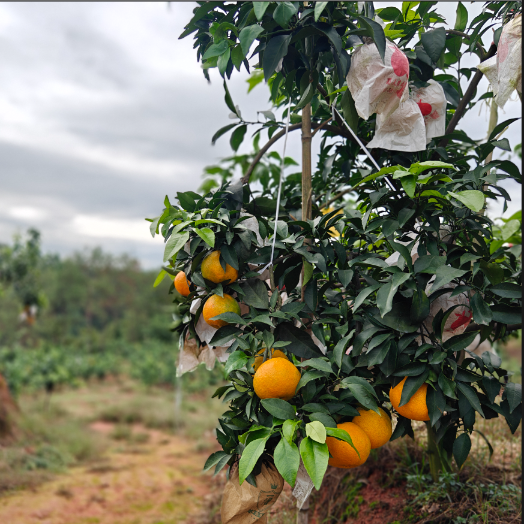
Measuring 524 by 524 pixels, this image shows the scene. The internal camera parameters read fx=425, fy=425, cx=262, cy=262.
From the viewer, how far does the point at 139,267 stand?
20688 millimetres

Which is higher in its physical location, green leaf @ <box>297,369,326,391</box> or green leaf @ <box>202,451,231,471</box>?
green leaf @ <box>297,369,326,391</box>

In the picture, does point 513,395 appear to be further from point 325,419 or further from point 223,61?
point 223,61

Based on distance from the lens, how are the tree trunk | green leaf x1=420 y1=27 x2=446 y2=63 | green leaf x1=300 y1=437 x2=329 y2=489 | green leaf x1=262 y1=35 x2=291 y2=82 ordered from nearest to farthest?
green leaf x1=300 y1=437 x2=329 y2=489
green leaf x1=262 y1=35 x2=291 y2=82
green leaf x1=420 y1=27 x2=446 y2=63
the tree trunk

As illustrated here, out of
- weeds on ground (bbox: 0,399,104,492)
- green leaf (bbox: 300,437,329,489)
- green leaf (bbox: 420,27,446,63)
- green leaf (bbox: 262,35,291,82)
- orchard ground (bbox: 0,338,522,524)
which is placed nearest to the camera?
green leaf (bbox: 300,437,329,489)

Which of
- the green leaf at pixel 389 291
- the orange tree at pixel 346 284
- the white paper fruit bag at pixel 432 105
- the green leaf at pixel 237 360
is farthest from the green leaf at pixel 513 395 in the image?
the white paper fruit bag at pixel 432 105

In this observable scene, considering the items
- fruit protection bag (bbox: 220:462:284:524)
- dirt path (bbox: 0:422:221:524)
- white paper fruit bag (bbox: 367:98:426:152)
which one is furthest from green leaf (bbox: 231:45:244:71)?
dirt path (bbox: 0:422:221:524)

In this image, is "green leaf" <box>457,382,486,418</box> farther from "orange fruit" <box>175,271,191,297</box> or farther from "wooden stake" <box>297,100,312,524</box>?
"orange fruit" <box>175,271,191,297</box>

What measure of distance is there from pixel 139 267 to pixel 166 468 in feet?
58.5

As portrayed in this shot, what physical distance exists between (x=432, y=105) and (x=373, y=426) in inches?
33.1

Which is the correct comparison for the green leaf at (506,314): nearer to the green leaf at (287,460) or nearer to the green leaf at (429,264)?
the green leaf at (429,264)

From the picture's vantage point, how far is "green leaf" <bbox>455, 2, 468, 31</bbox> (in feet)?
3.92

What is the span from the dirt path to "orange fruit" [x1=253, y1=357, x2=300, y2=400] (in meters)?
1.90

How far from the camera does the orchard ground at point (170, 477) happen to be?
1385 millimetres

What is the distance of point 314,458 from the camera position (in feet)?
2.37
